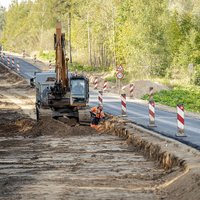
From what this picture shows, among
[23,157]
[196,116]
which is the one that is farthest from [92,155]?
[196,116]

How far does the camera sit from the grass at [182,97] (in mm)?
37469

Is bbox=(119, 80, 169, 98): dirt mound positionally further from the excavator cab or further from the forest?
the excavator cab

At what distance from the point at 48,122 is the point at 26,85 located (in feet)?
105

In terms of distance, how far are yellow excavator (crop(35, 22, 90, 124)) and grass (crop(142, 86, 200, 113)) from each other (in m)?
11.8

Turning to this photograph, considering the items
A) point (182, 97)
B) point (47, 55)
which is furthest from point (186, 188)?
point (47, 55)

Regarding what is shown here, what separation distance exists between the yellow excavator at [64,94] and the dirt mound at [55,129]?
741mm

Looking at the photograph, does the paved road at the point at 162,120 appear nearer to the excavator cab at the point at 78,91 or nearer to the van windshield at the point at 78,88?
the excavator cab at the point at 78,91

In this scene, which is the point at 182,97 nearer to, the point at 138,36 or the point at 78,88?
the point at 138,36

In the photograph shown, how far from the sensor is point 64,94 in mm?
25172

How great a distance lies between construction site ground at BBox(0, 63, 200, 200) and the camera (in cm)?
1122

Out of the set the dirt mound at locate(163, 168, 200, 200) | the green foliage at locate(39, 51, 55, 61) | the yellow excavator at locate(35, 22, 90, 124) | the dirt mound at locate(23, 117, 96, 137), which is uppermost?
the green foliage at locate(39, 51, 55, 61)

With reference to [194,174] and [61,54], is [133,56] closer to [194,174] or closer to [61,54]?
[61,54]

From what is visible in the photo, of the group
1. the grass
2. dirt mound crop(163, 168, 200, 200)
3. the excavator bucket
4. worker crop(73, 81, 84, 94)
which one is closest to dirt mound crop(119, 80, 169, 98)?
the grass

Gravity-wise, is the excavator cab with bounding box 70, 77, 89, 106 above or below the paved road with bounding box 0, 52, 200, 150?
above
